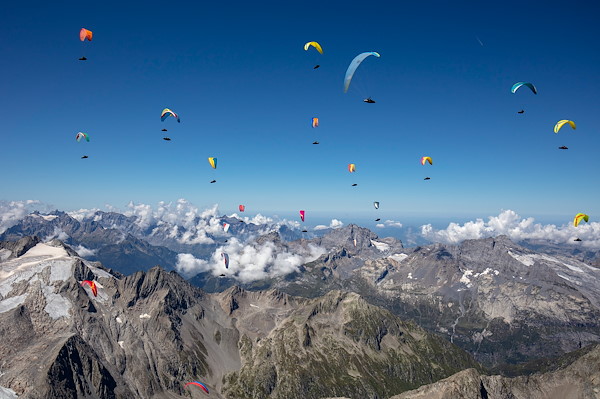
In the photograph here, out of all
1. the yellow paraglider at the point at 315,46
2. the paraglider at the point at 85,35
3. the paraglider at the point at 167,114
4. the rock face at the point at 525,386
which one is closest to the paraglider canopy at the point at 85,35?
the paraglider at the point at 85,35

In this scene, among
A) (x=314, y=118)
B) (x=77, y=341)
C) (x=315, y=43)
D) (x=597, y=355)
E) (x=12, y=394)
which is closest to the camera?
(x=315, y=43)

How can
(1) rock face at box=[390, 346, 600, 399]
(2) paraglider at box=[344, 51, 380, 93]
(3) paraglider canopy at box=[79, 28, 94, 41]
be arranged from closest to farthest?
1. (2) paraglider at box=[344, 51, 380, 93]
2. (3) paraglider canopy at box=[79, 28, 94, 41]
3. (1) rock face at box=[390, 346, 600, 399]

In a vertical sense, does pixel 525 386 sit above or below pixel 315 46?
below

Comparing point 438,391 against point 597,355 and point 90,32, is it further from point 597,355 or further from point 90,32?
point 90,32

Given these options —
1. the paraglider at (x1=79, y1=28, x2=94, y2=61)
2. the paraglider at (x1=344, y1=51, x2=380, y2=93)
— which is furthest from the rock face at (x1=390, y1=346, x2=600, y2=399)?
the paraglider at (x1=79, y1=28, x2=94, y2=61)

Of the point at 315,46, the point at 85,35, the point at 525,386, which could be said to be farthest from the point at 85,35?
the point at 525,386

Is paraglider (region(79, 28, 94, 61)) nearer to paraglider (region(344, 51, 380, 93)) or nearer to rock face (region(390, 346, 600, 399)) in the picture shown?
paraglider (region(344, 51, 380, 93))

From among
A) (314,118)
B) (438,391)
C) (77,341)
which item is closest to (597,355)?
(438,391)

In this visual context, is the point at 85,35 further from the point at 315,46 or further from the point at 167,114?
the point at 315,46
